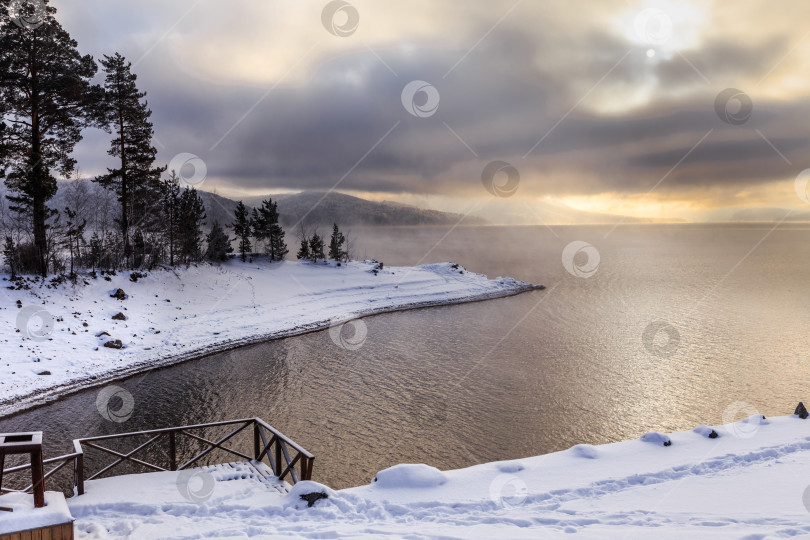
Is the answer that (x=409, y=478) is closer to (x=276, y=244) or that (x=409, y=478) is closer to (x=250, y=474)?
(x=250, y=474)

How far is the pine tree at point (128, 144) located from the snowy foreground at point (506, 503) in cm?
3952

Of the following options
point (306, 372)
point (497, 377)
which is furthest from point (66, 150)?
point (497, 377)

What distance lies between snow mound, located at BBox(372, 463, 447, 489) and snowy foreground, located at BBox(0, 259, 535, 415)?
20.5 metres

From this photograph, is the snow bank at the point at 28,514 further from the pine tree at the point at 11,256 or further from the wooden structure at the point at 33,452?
the pine tree at the point at 11,256

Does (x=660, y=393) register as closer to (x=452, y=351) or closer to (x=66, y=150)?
(x=452, y=351)

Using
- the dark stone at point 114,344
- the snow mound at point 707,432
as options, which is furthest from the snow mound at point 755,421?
the dark stone at point 114,344

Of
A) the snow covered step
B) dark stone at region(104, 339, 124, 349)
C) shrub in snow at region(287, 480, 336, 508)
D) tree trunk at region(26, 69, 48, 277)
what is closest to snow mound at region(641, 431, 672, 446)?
shrub in snow at region(287, 480, 336, 508)

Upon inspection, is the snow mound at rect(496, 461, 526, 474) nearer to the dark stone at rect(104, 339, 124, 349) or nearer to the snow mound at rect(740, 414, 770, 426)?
the snow mound at rect(740, 414, 770, 426)

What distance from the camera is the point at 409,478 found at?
1299cm

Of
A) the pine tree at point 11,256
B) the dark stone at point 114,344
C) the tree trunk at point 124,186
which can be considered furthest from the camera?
the tree trunk at point 124,186

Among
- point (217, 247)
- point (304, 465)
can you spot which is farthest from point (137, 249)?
point (304, 465)

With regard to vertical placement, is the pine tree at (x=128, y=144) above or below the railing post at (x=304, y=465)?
above

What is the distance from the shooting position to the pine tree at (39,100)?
101ft

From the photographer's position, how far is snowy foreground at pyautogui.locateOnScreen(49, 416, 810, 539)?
10008 mm
